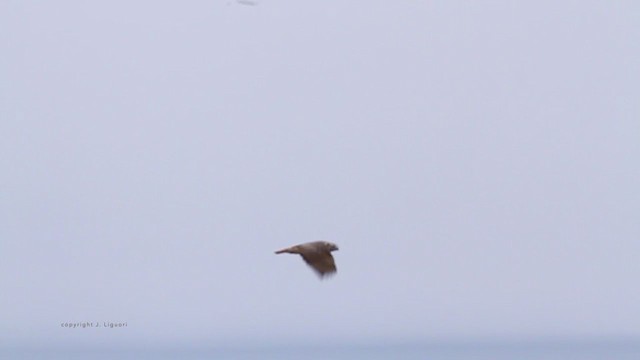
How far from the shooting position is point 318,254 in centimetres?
256

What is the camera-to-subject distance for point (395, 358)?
2.53 metres

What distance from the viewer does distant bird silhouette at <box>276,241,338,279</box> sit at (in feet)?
8.36

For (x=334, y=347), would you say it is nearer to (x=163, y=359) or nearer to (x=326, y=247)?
(x=326, y=247)

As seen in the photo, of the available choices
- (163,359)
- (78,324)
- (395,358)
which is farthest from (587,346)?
(78,324)

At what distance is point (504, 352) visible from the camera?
2.57 metres

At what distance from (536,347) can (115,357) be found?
1.10 meters

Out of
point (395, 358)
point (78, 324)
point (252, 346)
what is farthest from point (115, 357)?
point (395, 358)

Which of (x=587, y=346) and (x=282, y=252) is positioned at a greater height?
(x=282, y=252)

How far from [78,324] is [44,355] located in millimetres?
125

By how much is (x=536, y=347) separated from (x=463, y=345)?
0.19 m

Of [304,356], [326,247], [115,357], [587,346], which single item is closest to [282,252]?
[326,247]

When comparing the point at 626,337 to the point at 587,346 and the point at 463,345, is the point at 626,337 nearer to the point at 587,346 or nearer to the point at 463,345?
the point at 587,346

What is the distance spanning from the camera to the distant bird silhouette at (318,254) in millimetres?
2547

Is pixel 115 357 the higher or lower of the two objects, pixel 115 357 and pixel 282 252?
the lower
